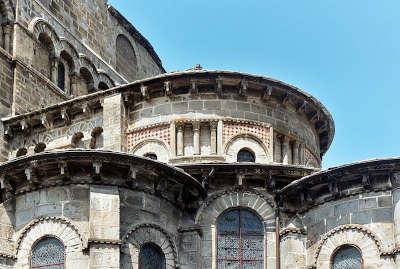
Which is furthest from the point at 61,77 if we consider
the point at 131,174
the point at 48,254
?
the point at 48,254

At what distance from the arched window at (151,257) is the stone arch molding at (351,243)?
14.0 feet

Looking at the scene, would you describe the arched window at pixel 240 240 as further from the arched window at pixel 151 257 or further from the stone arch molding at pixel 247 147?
the stone arch molding at pixel 247 147

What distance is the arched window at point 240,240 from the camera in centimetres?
2914

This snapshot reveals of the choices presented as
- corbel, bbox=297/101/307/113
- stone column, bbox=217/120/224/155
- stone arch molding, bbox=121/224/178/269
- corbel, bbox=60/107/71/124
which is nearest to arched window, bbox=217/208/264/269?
stone arch molding, bbox=121/224/178/269

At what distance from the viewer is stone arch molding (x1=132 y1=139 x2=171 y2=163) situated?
105ft

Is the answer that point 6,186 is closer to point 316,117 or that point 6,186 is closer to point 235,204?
point 235,204

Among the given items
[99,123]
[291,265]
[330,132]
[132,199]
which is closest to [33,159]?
[132,199]

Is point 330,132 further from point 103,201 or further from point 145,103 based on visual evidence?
point 103,201

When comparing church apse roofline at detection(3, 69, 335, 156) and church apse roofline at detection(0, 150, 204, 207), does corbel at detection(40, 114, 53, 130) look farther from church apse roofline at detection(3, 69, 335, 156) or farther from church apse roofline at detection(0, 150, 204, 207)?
church apse roofline at detection(0, 150, 204, 207)

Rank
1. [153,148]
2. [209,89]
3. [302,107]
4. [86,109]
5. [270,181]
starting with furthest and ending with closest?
[302,107] < [86,109] < [209,89] < [153,148] < [270,181]

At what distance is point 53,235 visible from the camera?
2741 centimetres

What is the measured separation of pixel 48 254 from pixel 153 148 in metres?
6.03

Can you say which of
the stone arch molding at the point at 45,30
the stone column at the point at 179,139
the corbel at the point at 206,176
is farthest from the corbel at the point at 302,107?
the stone arch molding at the point at 45,30

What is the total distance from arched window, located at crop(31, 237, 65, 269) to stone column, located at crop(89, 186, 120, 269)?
1040mm
